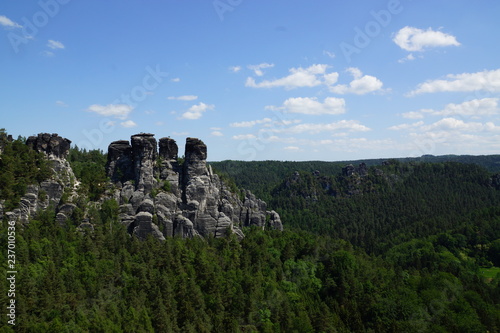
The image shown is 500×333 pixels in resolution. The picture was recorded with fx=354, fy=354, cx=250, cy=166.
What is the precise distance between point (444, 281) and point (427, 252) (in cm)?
5193

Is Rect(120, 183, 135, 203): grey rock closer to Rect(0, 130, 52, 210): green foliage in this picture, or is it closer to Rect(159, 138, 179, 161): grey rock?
Rect(159, 138, 179, 161): grey rock

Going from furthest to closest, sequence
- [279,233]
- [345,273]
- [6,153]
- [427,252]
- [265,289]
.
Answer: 1. [427,252]
2. [279,233]
3. [6,153]
4. [345,273]
5. [265,289]

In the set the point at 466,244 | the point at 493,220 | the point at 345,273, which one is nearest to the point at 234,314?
the point at 345,273

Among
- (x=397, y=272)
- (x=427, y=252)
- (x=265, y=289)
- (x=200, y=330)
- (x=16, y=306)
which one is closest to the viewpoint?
(x=16, y=306)

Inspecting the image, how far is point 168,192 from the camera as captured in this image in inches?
3664

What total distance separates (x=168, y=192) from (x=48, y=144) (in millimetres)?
33107

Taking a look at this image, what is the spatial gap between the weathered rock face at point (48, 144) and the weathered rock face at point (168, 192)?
40.3 ft

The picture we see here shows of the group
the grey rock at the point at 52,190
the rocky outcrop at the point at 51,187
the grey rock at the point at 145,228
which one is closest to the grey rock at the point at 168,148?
the grey rock at the point at 145,228

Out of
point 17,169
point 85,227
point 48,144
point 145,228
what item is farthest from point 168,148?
point 17,169

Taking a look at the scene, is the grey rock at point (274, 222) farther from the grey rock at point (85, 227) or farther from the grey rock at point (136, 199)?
the grey rock at point (85, 227)

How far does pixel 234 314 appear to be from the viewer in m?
64.1

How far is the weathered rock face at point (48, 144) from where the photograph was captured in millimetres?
90600

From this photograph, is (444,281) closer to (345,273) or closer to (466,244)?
(345,273)

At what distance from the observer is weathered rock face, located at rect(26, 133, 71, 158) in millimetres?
90600
